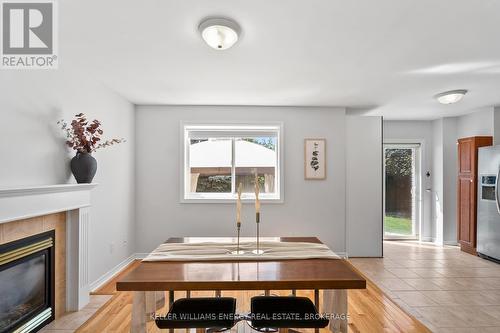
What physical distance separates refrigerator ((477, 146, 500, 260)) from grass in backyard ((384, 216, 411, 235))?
141 cm

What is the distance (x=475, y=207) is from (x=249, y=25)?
4.87 metres

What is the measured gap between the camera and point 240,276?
5.38 ft

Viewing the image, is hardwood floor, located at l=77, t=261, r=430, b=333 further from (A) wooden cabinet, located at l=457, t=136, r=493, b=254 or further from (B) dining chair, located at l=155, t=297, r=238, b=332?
(A) wooden cabinet, located at l=457, t=136, r=493, b=254

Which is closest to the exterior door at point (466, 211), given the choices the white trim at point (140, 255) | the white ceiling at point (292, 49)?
the white ceiling at point (292, 49)

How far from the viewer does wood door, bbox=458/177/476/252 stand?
16.1ft

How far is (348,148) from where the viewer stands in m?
4.75

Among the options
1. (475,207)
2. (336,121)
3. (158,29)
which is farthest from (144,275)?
(475,207)

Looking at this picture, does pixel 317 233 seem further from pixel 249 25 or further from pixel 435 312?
pixel 249 25

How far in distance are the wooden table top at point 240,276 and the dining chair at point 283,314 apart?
0.68 ft

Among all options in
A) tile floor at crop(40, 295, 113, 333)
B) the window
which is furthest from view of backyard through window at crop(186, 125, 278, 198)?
tile floor at crop(40, 295, 113, 333)

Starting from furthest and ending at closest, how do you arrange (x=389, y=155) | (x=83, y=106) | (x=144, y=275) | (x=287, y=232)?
1. (x=389, y=155)
2. (x=287, y=232)
3. (x=83, y=106)
4. (x=144, y=275)

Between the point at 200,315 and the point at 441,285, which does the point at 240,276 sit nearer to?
the point at 200,315

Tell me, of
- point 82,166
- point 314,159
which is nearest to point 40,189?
point 82,166

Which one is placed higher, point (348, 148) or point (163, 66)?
point (163, 66)
